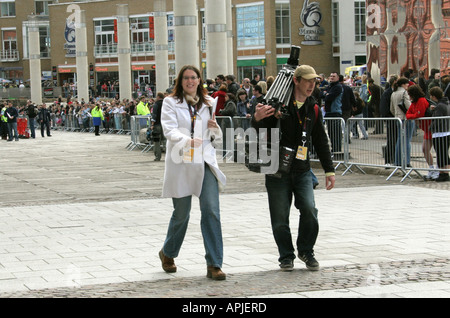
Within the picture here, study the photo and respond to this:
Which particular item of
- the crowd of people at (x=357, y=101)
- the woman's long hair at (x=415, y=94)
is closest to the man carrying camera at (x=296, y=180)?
the crowd of people at (x=357, y=101)

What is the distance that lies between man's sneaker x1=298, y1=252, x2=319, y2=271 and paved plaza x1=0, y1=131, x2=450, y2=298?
0.08 metres

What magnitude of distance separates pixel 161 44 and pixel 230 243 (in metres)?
39.4

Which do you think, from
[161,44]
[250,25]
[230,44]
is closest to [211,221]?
[230,44]

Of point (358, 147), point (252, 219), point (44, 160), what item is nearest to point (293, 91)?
point (252, 219)

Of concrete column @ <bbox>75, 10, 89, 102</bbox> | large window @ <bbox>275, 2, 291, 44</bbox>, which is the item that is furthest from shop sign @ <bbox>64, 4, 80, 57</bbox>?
large window @ <bbox>275, 2, 291, 44</bbox>

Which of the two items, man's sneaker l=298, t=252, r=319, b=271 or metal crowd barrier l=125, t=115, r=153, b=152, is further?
metal crowd barrier l=125, t=115, r=153, b=152

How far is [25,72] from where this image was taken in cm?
10088

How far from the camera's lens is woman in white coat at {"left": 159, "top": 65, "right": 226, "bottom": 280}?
295 inches

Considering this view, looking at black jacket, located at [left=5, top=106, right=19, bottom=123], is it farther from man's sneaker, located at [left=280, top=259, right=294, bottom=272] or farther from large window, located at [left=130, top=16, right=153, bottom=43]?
large window, located at [left=130, top=16, right=153, bottom=43]

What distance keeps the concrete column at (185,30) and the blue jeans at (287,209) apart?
20686 millimetres

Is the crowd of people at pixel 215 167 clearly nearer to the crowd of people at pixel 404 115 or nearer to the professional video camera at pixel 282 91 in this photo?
the professional video camera at pixel 282 91

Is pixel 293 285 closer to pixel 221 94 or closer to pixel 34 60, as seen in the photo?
pixel 221 94

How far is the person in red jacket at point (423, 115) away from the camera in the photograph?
15641 millimetres
